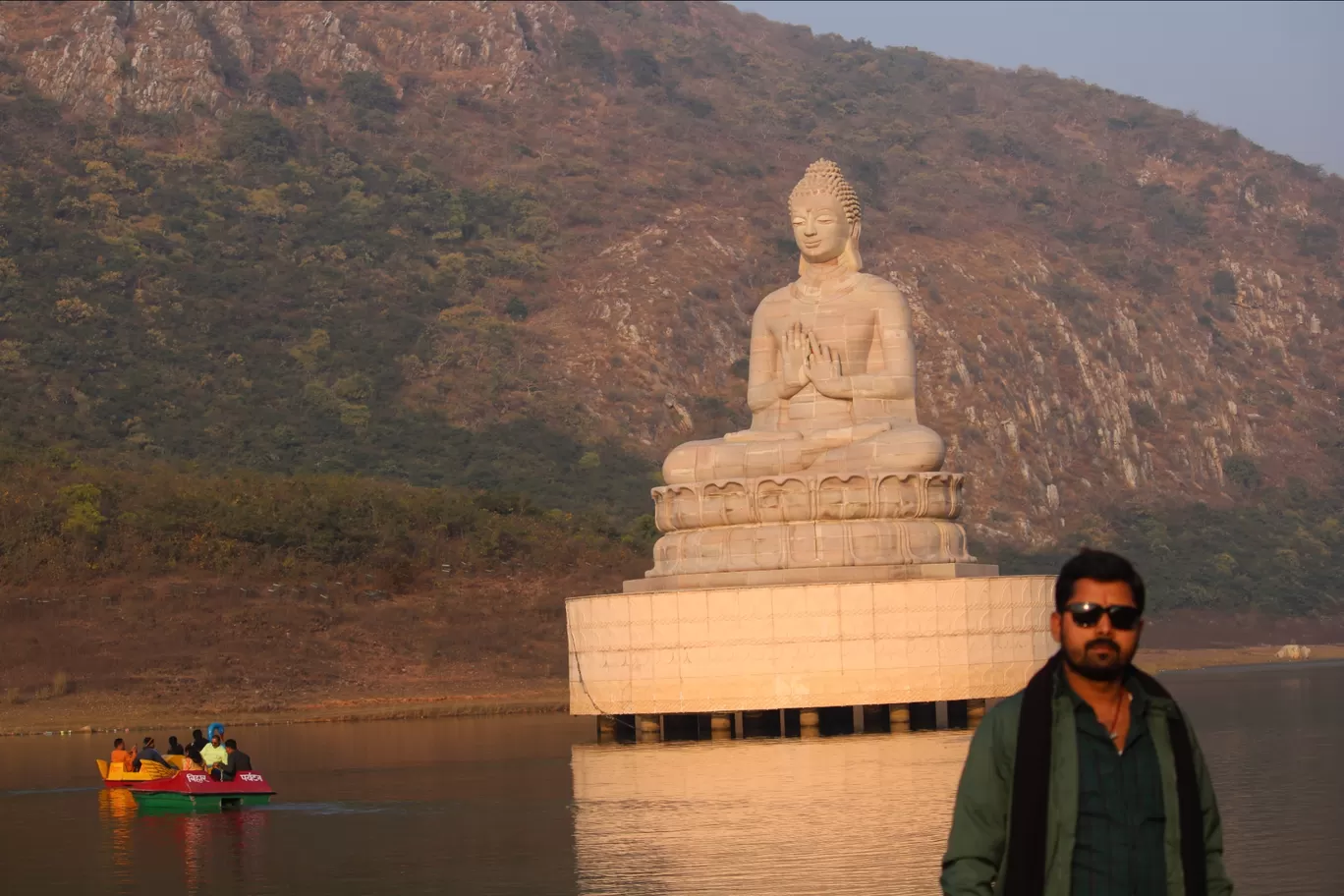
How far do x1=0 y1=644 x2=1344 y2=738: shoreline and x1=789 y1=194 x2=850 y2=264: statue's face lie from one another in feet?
34.9

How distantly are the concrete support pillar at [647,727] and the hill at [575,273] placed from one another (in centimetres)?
1852

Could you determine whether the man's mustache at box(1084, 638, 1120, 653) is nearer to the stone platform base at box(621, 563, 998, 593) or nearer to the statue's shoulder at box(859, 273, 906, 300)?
the stone platform base at box(621, 563, 998, 593)

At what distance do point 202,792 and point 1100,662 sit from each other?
14.5 meters

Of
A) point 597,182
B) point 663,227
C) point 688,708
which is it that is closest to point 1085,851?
point 688,708

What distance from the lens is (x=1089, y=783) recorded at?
20.7 ft

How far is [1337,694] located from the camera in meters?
31.8

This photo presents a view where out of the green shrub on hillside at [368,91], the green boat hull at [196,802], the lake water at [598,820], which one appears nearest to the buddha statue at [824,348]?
the lake water at [598,820]

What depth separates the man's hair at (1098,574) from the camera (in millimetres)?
6203

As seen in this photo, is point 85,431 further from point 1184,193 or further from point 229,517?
point 1184,193

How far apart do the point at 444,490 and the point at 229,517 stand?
8343mm

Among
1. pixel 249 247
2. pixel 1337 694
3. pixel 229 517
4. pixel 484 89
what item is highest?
pixel 484 89

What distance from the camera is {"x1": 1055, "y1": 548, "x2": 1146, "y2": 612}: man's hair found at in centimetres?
620

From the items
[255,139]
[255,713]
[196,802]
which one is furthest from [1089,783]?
[255,139]

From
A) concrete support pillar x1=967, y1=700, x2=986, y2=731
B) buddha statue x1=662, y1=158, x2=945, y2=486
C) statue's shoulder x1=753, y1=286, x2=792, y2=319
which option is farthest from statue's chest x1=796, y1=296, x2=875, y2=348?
concrete support pillar x1=967, y1=700, x2=986, y2=731
